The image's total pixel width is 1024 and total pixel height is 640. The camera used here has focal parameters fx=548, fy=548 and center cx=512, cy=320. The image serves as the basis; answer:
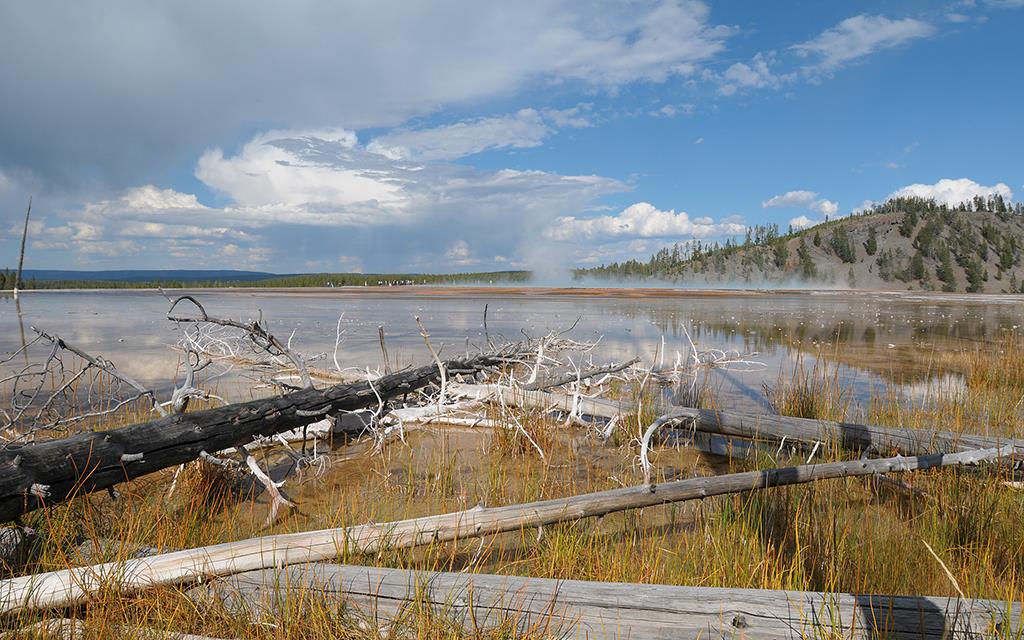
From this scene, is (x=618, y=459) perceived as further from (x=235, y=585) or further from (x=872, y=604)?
(x=235, y=585)

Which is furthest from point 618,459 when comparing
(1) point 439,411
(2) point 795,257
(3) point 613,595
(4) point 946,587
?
(2) point 795,257

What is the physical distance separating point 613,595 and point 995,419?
6843 millimetres

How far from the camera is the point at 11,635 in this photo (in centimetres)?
224

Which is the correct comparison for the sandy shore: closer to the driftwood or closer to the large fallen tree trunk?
the large fallen tree trunk

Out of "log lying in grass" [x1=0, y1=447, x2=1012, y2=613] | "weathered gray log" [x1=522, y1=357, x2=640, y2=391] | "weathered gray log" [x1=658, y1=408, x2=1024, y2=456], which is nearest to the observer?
"log lying in grass" [x1=0, y1=447, x2=1012, y2=613]

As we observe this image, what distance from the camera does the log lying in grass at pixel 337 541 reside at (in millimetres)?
2463

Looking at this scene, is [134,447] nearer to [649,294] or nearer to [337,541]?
[337,541]

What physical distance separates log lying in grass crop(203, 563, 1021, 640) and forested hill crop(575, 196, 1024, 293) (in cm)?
7745

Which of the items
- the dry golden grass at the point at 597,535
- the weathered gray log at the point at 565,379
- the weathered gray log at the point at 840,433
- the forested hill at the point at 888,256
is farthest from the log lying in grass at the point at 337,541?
the forested hill at the point at 888,256

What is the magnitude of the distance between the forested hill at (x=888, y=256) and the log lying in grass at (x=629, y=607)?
7745cm

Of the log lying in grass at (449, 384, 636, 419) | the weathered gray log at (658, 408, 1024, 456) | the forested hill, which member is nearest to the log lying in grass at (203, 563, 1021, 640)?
the weathered gray log at (658, 408, 1024, 456)

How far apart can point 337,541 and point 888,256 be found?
86.8 metres

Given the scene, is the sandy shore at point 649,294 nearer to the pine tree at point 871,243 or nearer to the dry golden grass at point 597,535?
the pine tree at point 871,243

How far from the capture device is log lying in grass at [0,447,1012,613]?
2.46 m
